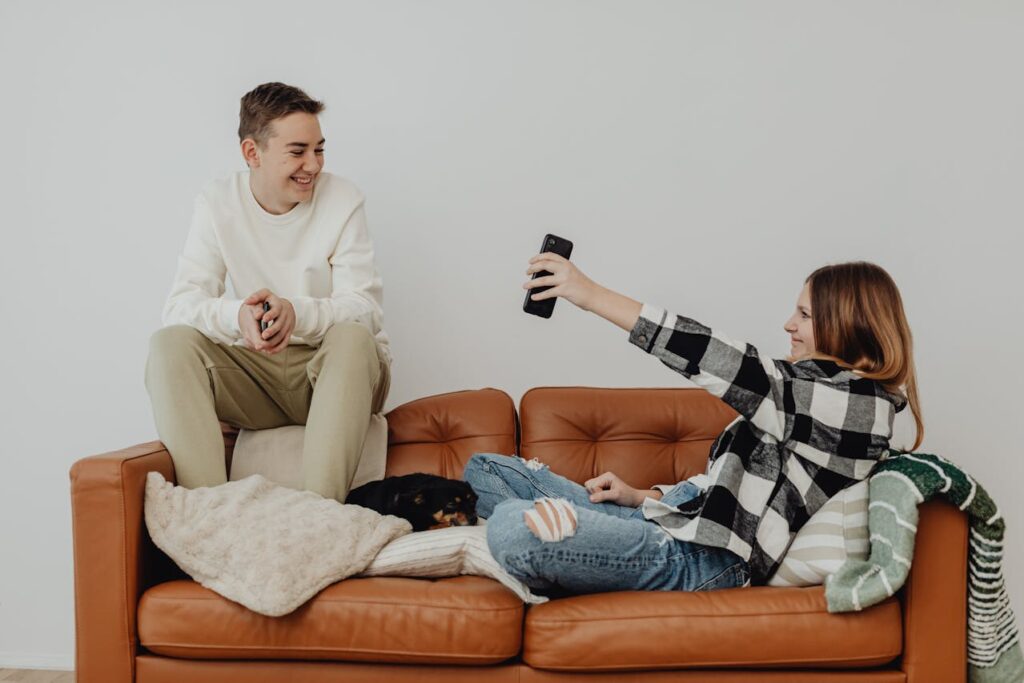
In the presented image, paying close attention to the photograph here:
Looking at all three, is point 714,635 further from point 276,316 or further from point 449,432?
point 276,316

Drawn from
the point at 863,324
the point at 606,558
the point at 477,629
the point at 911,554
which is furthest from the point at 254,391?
the point at 911,554

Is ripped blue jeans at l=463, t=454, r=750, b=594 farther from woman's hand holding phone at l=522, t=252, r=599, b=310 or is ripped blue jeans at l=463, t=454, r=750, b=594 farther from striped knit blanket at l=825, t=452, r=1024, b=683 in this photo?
woman's hand holding phone at l=522, t=252, r=599, b=310

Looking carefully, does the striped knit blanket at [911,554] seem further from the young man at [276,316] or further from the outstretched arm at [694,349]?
the young man at [276,316]

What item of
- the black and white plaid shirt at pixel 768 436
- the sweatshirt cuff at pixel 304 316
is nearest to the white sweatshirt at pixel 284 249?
the sweatshirt cuff at pixel 304 316

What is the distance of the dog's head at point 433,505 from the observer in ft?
6.67

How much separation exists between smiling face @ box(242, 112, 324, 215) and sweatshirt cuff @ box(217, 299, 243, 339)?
361 millimetres

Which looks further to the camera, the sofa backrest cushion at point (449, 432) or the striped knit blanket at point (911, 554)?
the sofa backrest cushion at point (449, 432)

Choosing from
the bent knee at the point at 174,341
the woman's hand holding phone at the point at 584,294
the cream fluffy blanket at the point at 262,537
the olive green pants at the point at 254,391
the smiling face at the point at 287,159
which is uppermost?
the smiling face at the point at 287,159

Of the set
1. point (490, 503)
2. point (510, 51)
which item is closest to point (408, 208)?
point (510, 51)

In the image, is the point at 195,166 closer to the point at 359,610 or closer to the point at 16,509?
the point at 16,509

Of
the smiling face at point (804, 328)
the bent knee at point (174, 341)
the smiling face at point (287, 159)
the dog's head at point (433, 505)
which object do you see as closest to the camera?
the smiling face at point (804, 328)

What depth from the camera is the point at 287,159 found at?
2.42 meters

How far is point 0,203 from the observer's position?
2.98 meters

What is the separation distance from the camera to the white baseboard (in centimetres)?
291
